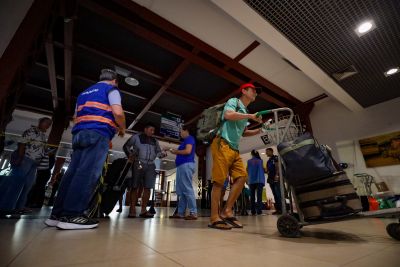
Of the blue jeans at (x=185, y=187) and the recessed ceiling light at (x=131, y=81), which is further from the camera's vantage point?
the recessed ceiling light at (x=131, y=81)

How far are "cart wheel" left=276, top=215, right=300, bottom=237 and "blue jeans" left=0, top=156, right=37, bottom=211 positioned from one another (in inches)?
112

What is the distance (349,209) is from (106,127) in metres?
2.03

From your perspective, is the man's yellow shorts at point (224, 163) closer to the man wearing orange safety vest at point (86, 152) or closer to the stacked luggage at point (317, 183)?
the stacked luggage at point (317, 183)

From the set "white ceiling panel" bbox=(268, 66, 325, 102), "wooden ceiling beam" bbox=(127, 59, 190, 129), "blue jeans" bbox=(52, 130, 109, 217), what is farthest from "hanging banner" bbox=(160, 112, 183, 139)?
"blue jeans" bbox=(52, 130, 109, 217)

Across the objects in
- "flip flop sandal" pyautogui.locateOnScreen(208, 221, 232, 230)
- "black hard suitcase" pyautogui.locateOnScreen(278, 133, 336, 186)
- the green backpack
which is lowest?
"flip flop sandal" pyautogui.locateOnScreen(208, 221, 232, 230)

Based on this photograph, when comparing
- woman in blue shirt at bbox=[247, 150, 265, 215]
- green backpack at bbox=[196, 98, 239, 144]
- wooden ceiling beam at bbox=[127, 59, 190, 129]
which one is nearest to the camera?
green backpack at bbox=[196, 98, 239, 144]

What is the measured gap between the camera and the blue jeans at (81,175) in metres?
1.59

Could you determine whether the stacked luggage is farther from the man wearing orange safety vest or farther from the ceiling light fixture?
the ceiling light fixture

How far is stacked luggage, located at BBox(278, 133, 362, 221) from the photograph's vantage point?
1353 millimetres

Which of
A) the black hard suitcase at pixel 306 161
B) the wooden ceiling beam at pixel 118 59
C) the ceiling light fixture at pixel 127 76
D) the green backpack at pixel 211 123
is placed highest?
the ceiling light fixture at pixel 127 76

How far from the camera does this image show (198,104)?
22.7 feet

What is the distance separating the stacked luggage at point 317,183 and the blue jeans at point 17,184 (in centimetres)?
297

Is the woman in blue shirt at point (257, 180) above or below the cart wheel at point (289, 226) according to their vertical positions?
above

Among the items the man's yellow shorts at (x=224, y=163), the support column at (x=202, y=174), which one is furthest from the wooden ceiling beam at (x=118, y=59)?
the support column at (x=202, y=174)
